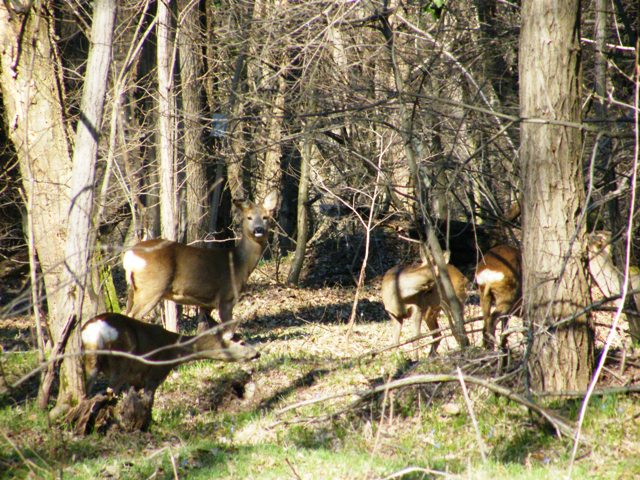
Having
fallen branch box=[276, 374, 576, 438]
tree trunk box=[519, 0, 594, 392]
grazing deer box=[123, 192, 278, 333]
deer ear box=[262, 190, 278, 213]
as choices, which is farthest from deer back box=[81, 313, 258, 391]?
deer ear box=[262, 190, 278, 213]

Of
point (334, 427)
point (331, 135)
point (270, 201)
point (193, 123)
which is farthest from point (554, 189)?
point (193, 123)

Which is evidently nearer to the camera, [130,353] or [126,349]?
[130,353]

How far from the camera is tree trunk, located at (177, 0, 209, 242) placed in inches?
478

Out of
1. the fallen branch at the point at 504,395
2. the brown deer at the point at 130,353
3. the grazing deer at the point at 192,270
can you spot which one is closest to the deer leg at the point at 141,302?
the grazing deer at the point at 192,270

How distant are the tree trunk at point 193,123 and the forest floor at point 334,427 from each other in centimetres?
298

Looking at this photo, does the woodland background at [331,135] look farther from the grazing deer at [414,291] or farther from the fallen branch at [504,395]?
the fallen branch at [504,395]

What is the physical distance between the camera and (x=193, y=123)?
12.2m

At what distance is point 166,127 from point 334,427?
507 cm

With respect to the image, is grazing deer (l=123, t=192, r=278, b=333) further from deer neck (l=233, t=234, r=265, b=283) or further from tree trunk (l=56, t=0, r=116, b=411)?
tree trunk (l=56, t=0, r=116, b=411)

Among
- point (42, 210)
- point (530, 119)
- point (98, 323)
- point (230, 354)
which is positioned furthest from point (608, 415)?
point (42, 210)

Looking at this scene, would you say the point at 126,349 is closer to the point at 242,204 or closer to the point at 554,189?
the point at 242,204

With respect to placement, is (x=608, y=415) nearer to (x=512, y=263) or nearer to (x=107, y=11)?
(x=512, y=263)

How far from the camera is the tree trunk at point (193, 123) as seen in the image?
1214 cm

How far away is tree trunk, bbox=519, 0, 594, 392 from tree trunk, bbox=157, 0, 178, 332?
17.0 feet
